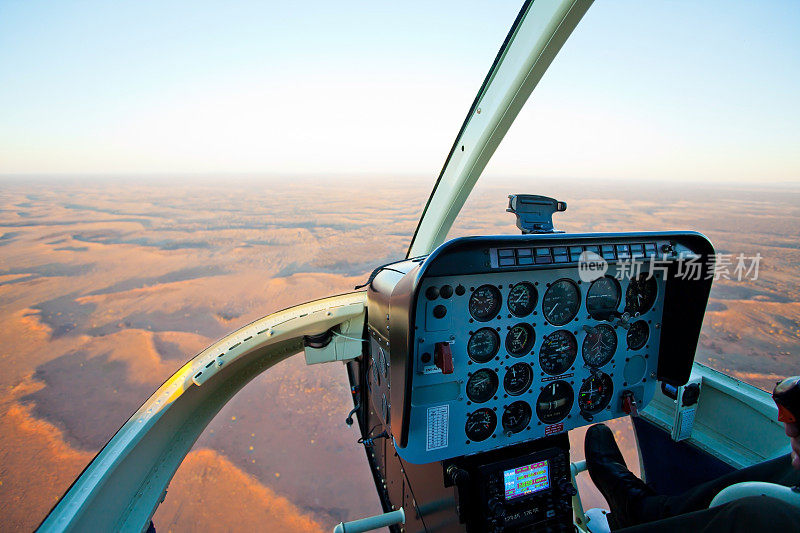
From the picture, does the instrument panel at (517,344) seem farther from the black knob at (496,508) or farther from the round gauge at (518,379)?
the black knob at (496,508)

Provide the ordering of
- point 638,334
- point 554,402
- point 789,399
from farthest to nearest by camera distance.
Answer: point 638,334
point 554,402
point 789,399

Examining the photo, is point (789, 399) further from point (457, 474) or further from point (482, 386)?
point (457, 474)

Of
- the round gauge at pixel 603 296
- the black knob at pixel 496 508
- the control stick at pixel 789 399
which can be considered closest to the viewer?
the control stick at pixel 789 399

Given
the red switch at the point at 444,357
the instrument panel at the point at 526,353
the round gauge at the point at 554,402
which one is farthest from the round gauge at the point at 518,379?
the red switch at the point at 444,357

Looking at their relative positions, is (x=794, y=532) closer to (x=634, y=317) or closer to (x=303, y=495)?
(x=634, y=317)

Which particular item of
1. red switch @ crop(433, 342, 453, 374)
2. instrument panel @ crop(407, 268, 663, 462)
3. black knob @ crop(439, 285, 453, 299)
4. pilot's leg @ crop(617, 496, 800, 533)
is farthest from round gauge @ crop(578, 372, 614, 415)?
pilot's leg @ crop(617, 496, 800, 533)

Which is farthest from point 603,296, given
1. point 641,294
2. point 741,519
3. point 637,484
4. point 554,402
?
point 741,519
